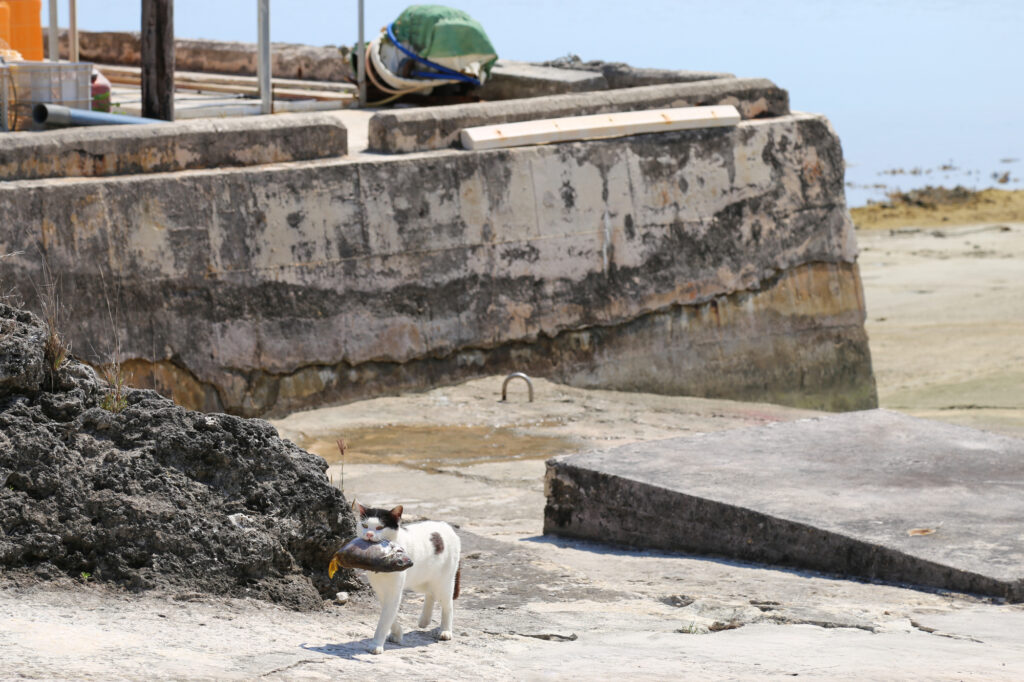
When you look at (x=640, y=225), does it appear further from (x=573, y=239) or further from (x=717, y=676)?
(x=717, y=676)

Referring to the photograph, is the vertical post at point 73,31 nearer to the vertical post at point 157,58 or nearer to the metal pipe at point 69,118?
the vertical post at point 157,58

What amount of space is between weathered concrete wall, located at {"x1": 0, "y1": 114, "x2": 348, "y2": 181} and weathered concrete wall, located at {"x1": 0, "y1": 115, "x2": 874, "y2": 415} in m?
0.13

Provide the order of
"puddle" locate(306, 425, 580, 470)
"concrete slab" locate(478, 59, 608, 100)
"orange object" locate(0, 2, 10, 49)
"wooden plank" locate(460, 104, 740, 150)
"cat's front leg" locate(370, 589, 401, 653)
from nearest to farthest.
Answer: "cat's front leg" locate(370, 589, 401, 653) → "puddle" locate(306, 425, 580, 470) → "wooden plank" locate(460, 104, 740, 150) → "concrete slab" locate(478, 59, 608, 100) → "orange object" locate(0, 2, 10, 49)

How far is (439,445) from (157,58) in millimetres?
3461

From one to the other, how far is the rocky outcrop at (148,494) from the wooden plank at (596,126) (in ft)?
15.0

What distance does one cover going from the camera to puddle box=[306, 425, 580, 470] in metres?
7.34

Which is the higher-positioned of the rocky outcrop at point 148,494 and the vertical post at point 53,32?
the vertical post at point 53,32

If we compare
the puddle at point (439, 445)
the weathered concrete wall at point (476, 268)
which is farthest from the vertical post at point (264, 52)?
the puddle at point (439, 445)

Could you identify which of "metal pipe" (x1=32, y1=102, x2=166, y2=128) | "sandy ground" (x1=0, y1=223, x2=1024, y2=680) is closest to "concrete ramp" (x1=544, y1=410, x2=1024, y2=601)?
"sandy ground" (x1=0, y1=223, x2=1024, y2=680)

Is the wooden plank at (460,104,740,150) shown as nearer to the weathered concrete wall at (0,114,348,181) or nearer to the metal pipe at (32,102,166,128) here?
the weathered concrete wall at (0,114,348,181)

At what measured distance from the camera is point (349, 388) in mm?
8344

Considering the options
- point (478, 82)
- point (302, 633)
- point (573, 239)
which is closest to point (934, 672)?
point (302, 633)

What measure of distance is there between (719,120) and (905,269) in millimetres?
11055

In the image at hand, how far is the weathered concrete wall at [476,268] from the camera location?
757 centimetres
